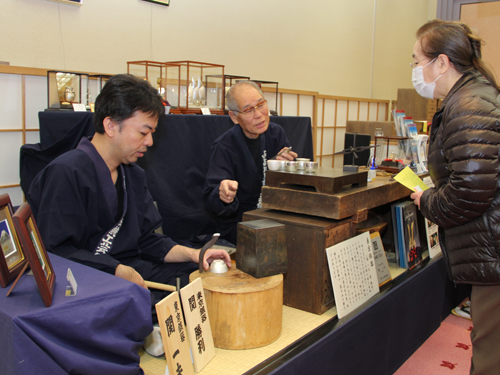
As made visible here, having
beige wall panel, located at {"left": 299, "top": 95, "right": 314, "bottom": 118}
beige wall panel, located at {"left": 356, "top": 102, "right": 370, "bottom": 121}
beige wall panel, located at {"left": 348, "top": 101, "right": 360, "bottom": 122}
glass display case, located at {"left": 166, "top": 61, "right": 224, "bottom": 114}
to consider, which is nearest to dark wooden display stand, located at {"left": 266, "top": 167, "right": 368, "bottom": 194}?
glass display case, located at {"left": 166, "top": 61, "right": 224, "bottom": 114}

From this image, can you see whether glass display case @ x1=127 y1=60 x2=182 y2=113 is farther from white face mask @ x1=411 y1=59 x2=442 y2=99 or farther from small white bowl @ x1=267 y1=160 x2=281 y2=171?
white face mask @ x1=411 y1=59 x2=442 y2=99

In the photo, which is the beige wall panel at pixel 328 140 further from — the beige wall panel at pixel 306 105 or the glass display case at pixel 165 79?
the glass display case at pixel 165 79

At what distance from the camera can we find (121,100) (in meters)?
1.47

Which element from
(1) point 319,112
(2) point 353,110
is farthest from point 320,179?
(2) point 353,110

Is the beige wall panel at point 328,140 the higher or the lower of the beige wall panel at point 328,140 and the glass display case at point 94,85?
the lower

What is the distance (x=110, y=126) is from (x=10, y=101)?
4.00 ft

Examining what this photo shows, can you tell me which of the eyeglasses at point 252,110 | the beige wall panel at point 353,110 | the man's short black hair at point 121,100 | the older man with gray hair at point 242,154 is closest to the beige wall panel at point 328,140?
the beige wall panel at point 353,110

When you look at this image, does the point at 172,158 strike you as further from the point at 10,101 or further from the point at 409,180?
the point at 409,180

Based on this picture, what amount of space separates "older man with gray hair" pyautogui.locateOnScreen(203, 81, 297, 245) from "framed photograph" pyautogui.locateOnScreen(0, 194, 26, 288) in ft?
3.84

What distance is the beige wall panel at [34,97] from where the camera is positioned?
2424mm

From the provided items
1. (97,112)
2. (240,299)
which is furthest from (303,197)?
(97,112)

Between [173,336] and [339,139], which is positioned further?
[339,139]

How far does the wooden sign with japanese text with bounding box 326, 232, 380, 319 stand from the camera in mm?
1639

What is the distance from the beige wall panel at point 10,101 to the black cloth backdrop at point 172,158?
290 mm
